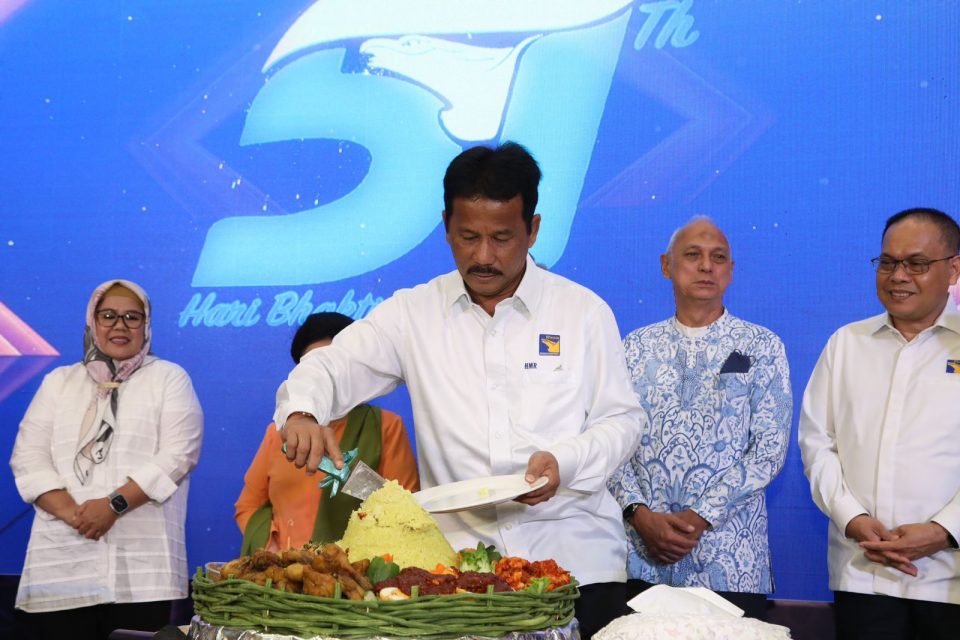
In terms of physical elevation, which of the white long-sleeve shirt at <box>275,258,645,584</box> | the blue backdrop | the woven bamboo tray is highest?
the blue backdrop

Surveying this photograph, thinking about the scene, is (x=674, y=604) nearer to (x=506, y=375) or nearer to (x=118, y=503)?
(x=506, y=375)

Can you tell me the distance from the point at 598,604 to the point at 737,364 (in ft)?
3.71

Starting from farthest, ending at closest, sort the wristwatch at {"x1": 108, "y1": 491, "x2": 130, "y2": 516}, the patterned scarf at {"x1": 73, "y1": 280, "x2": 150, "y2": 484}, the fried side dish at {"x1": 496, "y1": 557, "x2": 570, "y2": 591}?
the patterned scarf at {"x1": 73, "y1": 280, "x2": 150, "y2": 484} → the wristwatch at {"x1": 108, "y1": 491, "x2": 130, "y2": 516} → the fried side dish at {"x1": 496, "y1": 557, "x2": 570, "y2": 591}

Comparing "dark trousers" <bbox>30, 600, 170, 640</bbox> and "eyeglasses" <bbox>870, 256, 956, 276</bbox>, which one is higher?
"eyeglasses" <bbox>870, 256, 956, 276</bbox>

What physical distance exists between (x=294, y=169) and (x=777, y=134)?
6.99 feet

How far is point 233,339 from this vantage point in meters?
5.10

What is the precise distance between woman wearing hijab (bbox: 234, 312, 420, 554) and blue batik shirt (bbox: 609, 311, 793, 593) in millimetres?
708

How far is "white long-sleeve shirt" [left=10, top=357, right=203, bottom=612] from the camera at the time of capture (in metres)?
4.02

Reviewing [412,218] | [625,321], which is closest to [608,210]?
[625,321]

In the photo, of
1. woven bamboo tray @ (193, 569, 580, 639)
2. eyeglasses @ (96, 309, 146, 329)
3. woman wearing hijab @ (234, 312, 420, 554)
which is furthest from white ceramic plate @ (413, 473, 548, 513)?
eyeglasses @ (96, 309, 146, 329)

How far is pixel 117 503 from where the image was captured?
157 inches

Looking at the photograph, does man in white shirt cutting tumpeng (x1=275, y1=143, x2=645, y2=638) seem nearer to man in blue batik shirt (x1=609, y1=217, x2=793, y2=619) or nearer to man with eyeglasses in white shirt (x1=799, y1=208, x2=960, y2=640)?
man in blue batik shirt (x1=609, y1=217, x2=793, y2=619)

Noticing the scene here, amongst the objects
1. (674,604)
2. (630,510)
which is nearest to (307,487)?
(630,510)

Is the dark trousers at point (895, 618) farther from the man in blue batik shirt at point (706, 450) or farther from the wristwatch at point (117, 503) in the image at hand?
the wristwatch at point (117, 503)
